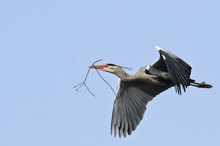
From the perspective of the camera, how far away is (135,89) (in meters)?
21.1

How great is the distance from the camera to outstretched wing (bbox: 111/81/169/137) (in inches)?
816

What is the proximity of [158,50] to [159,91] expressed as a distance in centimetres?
178

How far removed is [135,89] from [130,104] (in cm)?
38

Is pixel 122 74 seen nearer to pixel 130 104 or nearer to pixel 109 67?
pixel 109 67

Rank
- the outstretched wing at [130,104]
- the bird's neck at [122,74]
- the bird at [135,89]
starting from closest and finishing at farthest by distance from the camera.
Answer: the bird at [135,89] → the outstretched wing at [130,104] → the bird's neck at [122,74]

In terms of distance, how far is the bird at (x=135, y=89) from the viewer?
66.1ft

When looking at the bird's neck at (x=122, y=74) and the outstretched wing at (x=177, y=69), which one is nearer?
the outstretched wing at (x=177, y=69)

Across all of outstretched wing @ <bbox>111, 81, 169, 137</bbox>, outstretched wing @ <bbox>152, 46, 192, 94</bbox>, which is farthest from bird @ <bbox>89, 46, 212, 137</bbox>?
outstretched wing @ <bbox>152, 46, 192, 94</bbox>

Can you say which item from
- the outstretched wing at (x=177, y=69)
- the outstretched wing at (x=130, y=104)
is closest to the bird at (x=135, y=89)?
the outstretched wing at (x=130, y=104)

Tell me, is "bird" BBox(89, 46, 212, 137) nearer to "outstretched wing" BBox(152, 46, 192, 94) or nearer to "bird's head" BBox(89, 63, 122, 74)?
"bird's head" BBox(89, 63, 122, 74)

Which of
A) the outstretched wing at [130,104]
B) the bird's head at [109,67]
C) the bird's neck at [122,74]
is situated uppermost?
the bird's head at [109,67]

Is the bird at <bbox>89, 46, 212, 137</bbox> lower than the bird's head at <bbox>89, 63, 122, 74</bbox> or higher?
lower

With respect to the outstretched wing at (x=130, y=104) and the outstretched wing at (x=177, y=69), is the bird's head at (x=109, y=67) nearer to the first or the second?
the outstretched wing at (x=130, y=104)

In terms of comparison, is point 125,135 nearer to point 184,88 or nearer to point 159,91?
point 159,91
